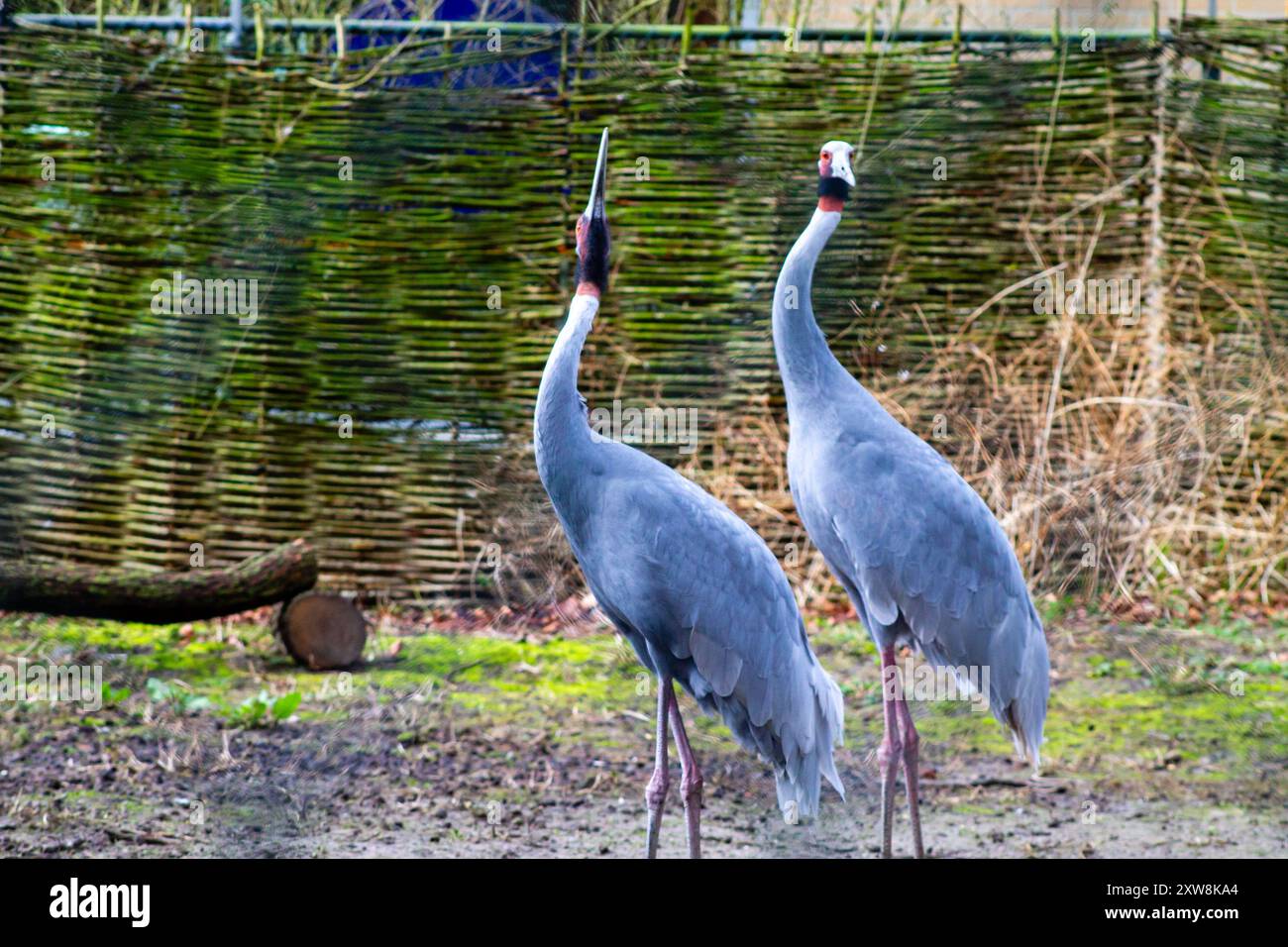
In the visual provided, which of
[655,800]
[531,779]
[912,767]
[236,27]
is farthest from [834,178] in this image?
[236,27]

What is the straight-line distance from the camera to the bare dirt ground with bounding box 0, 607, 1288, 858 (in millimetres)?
4480

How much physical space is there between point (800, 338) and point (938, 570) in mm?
764

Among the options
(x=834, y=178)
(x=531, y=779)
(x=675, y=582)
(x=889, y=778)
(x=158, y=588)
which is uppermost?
(x=834, y=178)

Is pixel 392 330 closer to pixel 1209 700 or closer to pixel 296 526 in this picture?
pixel 296 526

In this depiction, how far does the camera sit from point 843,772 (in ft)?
17.4

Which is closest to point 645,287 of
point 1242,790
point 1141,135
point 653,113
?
point 653,113

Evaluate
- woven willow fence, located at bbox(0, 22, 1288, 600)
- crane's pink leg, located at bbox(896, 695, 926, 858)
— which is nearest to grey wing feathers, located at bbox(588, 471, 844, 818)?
crane's pink leg, located at bbox(896, 695, 926, 858)

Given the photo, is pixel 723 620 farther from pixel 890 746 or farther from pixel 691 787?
pixel 890 746

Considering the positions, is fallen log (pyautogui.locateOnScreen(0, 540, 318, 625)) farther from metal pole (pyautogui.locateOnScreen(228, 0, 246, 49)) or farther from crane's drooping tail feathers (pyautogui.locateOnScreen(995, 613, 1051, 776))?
crane's drooping tail feathers (pyautogui.locateOnScreen(995, 613, 1051, 776))

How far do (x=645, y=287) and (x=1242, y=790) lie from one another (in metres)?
3.33

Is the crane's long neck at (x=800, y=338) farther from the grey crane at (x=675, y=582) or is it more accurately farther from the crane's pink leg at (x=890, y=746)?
the crane's pink leg at (x=890, y=746)

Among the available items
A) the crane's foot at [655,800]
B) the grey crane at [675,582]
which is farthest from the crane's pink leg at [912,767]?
the crane's foot at [655,800]

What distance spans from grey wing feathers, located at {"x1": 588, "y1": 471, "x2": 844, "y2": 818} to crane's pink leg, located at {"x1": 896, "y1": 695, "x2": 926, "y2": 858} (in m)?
0.24

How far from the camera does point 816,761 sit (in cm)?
409
